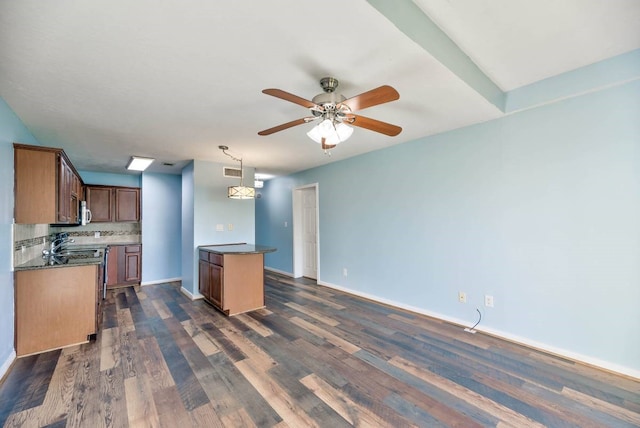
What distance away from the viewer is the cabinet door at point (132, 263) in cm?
522

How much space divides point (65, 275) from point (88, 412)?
5.20 feet

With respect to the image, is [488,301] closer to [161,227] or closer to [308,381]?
[308,381]

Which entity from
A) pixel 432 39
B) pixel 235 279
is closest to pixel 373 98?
pixel 432 39

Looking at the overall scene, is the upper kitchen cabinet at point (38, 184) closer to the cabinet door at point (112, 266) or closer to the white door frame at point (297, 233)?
the cabinet door at point (112, 266)

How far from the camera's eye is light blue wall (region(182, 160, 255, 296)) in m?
4.43

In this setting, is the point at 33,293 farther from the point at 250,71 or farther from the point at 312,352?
the point at 250,71

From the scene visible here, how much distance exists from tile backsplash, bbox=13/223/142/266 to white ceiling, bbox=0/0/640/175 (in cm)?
126

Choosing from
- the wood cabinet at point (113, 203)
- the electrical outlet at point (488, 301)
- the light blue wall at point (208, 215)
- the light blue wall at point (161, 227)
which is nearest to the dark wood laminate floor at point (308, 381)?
the electrical outlet at point (488, 301)

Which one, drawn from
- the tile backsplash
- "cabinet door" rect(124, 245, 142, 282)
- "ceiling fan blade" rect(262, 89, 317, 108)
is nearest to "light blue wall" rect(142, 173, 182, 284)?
"cabinet door" rect(124, 245, 142, 282)

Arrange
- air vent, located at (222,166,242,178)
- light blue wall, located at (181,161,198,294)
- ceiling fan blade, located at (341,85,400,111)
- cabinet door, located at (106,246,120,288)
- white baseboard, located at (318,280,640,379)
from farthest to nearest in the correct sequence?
cabinet door, located at (106,246,120,288) → air vent, located at (222,166,242,178) → light blue wall, located at (181,161,198,294) → white baseboard, located at (318,280,640,379) → ceiling fan blade, located at (341,85,400,111)

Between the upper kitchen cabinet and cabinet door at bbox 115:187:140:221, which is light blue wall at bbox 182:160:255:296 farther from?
the upper kitchen cabinet

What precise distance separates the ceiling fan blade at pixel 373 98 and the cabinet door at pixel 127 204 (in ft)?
17.9

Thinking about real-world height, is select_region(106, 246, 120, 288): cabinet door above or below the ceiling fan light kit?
below

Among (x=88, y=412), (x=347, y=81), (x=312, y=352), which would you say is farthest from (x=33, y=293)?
(x=347, y=81)
